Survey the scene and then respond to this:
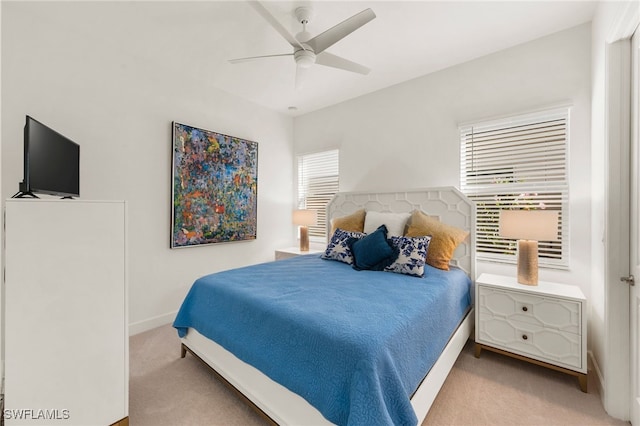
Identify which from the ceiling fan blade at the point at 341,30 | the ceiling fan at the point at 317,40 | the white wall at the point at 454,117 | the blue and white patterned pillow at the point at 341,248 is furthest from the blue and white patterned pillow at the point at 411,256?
the ceiling fan blade at the point at 341,30

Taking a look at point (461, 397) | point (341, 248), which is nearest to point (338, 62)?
point (341, 248)

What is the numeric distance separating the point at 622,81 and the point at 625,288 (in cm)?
128

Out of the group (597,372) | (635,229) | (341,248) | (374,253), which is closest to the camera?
(635,229)

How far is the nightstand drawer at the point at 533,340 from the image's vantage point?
193cm

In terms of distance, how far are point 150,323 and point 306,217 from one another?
89.7 inches

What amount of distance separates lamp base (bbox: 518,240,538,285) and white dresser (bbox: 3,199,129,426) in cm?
293

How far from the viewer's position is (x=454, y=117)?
2963 mm

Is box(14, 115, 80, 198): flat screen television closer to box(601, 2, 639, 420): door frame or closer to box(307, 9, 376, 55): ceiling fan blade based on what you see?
box(307, 9, 376, 55): ceiling fan blade

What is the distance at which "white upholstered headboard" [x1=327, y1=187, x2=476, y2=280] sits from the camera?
2.70m

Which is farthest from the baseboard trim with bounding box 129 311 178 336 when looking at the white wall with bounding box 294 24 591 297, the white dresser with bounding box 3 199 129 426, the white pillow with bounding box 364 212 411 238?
the white wall with bounding box 294 24 591 297

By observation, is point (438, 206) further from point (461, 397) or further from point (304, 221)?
point (304, 221)

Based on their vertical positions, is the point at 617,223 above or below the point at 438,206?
below

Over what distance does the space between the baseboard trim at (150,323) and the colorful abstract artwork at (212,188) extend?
80 centimetres

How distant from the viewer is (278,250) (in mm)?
4137
